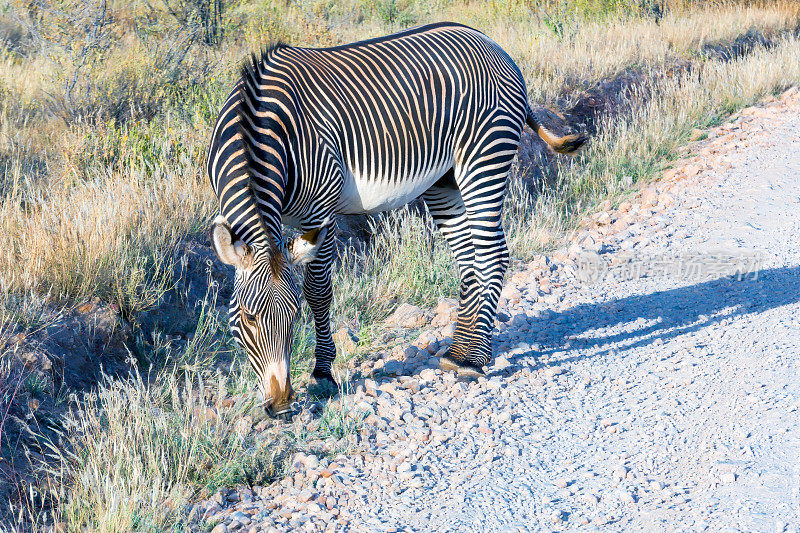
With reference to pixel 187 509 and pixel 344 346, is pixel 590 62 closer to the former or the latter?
pixel 344 346

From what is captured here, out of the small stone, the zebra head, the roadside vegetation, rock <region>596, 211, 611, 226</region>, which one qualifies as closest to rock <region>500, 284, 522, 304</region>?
the roadside vegetation

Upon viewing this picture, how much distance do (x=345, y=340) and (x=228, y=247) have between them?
2.13 meters

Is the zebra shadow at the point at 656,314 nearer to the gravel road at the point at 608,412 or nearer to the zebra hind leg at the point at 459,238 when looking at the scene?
the gravel road at the point at 608,412

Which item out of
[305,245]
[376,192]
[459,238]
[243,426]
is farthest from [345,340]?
[305,245]

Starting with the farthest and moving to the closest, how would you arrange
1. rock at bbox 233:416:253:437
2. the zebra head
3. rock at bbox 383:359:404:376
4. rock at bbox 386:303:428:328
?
rock at bbox 386:303:428:328 < rock at bbox 383:359:404:376 < rock at bbox 233:416:253:437 < the zebra head

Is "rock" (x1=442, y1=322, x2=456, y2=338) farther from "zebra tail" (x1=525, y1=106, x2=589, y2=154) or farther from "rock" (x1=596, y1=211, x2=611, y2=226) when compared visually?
"rock" (x1=596, y1=211, x2=611, y2=226)

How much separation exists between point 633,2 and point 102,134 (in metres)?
12.9

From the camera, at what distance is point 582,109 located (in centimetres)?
1108

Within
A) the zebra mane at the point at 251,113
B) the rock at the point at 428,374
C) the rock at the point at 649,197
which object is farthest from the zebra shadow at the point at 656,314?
the zebra mane at the point at 251,113

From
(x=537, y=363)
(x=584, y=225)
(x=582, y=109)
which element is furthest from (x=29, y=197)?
(x=582, y=109)

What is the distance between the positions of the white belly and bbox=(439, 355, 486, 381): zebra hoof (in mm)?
1184

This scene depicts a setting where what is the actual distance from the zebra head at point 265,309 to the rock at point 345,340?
5.76 feet

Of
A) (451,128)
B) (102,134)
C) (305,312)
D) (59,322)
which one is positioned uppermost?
(451,128)

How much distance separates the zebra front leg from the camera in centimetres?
482
